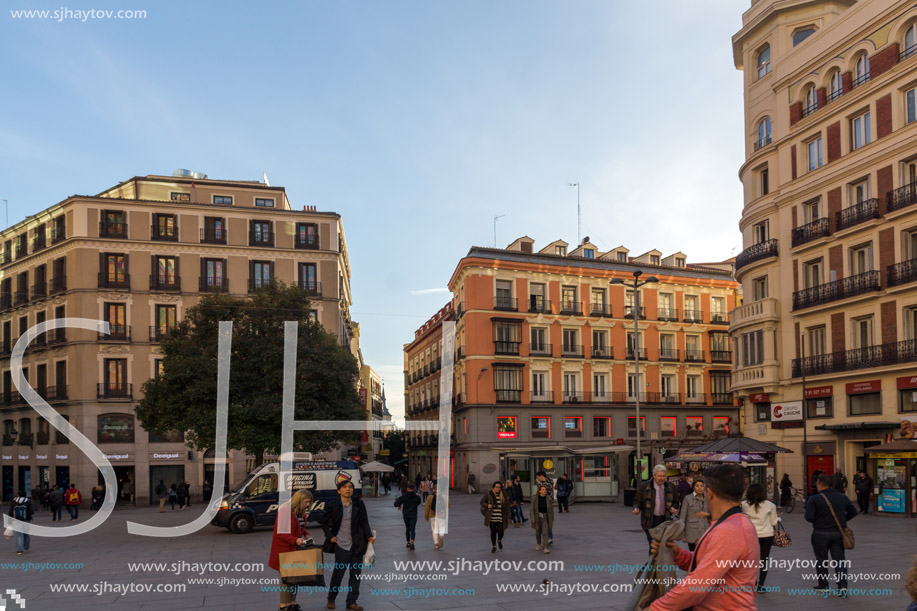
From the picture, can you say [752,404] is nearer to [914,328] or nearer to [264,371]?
[914,328]

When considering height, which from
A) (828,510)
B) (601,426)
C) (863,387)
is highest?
(863,387)

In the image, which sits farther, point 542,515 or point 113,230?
point 113,230

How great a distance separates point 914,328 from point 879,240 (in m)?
3.78

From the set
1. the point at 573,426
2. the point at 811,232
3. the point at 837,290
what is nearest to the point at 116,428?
the point at 573,426

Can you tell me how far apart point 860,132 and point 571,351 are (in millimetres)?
27351

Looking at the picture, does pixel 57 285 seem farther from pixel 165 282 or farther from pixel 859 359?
pixel 859 359

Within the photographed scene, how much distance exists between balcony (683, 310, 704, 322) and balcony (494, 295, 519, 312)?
45.3ft

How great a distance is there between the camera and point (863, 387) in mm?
31688

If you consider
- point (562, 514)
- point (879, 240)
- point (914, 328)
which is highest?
point (879, 240)

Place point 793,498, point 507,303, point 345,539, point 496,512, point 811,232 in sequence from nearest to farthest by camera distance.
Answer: point 345,539 < point 496,512 < point 793,498 < point 811,232 < point 507,303

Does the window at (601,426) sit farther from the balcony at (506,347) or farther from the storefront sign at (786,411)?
the storefront sign at (786,411)

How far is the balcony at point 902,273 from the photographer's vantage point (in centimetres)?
2967

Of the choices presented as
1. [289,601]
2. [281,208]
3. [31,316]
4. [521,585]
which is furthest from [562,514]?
[31,316]

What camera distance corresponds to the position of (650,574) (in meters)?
5.84
